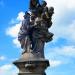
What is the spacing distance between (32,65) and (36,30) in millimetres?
2022

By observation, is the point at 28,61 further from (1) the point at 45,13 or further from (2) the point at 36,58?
(1) the point at 45,13

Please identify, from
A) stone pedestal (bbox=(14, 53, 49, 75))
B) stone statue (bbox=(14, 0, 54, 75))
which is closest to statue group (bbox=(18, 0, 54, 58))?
stone statue (bbox=(14, 0, 54, 75))

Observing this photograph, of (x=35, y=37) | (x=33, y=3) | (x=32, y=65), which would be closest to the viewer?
(x=32, y=65)

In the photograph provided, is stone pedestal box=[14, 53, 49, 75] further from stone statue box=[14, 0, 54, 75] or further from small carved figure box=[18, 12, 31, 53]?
small carved figure box=[18, 12, 31, 53]

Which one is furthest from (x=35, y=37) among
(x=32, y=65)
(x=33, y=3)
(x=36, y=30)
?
(x=33, y=3)

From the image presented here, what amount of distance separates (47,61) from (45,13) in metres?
2.72

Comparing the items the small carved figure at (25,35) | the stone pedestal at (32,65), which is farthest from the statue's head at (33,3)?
the stone pedestal at (32,65)

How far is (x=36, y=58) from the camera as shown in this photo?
1898 centimetres

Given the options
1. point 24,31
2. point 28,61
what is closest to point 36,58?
point 28,61

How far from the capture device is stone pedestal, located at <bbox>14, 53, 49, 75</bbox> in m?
18.8

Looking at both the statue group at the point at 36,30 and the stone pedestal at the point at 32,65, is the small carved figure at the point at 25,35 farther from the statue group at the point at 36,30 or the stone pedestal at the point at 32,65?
the stone pedestal at the point at 32,65

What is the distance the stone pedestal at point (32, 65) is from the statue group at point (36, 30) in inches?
20.8

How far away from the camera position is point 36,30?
19.6 m

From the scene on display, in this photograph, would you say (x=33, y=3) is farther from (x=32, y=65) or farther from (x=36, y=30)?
(x=32, y=65)
